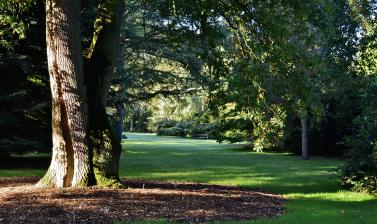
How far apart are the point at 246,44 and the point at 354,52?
9.55 meters

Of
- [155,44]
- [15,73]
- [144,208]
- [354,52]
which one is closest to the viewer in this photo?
[144,208]

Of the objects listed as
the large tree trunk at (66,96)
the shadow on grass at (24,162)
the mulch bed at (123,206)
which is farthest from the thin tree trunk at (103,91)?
the shadow on grass at (24,162)

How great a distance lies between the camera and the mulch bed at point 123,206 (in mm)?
7898

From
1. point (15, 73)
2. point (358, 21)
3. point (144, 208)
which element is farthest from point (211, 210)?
point (358, 21)

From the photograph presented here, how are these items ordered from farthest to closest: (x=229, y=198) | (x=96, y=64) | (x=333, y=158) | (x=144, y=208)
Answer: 1. (x=333, y=158)
2. (x=96, y=64)
3. (x=229, y=198)
4. (x=144, y=208)

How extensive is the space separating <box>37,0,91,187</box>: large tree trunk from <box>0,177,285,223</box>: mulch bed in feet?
1.76

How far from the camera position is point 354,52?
1980cm

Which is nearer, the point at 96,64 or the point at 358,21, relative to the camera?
the point at 96,64

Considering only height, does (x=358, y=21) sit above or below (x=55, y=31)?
above

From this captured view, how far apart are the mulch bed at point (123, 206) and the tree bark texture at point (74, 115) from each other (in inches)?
20.8

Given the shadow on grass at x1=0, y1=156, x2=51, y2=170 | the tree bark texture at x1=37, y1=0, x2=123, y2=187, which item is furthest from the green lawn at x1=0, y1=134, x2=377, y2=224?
the tree bark texture at x1=37, y1=0, x2=123, y2=187

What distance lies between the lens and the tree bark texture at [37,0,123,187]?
10.2m

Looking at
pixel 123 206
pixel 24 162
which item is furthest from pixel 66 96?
pixel 24 162

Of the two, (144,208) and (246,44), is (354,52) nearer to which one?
(246,44)
